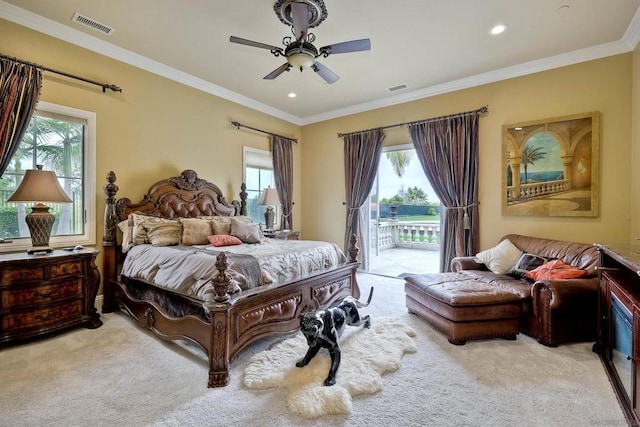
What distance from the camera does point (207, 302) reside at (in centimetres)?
205

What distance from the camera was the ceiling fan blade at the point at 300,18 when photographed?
2350mm

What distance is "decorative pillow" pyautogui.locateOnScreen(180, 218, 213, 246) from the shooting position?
3.31m

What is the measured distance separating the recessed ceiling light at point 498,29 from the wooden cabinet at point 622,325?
2.38 metres

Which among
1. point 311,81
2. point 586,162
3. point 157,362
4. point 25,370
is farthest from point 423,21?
point 25,370

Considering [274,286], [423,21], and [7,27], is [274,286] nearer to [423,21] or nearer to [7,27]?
[423,21]

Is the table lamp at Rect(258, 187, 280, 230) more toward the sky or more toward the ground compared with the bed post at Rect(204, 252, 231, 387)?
more toward the sky

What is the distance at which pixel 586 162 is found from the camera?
11.3 ft

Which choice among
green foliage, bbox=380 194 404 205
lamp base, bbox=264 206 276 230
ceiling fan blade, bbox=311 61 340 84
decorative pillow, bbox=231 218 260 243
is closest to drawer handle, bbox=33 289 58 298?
decorative pillow, bbox=231 218 260 243

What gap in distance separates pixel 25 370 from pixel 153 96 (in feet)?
10.7

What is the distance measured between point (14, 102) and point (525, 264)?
551cm

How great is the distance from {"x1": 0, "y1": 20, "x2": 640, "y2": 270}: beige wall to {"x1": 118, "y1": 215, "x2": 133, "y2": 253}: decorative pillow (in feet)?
0.96

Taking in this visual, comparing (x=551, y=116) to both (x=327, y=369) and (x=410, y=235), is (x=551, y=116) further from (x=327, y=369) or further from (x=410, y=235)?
(x=410, y=235)

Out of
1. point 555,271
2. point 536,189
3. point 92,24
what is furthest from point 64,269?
point 536,189

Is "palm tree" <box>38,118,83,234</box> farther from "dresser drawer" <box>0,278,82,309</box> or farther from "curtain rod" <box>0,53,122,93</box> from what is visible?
"dresser drawer" <box>0,278,82,309</box>
